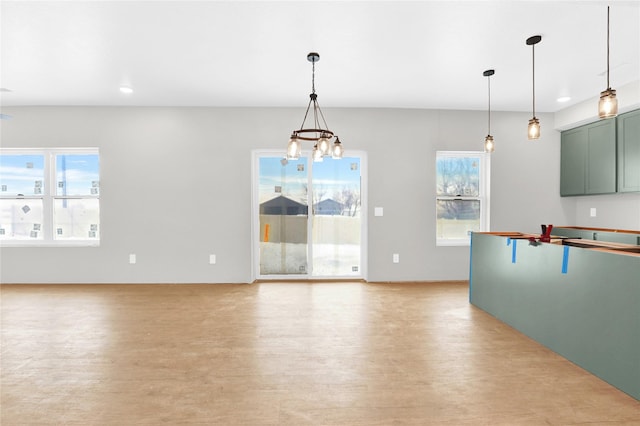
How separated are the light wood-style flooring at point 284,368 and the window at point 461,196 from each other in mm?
1754

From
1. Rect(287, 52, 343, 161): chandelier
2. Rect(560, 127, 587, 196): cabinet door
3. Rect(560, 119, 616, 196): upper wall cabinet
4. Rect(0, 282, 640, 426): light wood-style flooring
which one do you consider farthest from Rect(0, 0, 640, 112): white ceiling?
Rect(0, 282, 640, 426): light wood-style flooring

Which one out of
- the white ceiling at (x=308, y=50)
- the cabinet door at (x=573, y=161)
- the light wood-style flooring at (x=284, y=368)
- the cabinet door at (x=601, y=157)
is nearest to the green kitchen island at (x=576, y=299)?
the light wood-style flooring at (x=284, y=368)

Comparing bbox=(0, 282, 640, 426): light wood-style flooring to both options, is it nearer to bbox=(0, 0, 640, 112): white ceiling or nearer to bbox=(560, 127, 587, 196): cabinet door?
bbox=(0, 0, 640, 112): white ceiling

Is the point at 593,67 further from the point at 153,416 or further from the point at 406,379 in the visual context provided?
the point at 153,416

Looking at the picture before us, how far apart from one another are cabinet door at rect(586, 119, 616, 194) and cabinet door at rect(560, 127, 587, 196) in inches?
3.9

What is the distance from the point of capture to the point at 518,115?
207 inches

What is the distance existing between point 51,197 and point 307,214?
4202 millimetres

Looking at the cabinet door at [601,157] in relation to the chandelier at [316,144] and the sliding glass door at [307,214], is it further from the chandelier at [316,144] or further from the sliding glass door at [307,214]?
the chandelier at [316,144]

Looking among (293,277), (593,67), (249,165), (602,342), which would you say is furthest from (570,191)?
(249,165)

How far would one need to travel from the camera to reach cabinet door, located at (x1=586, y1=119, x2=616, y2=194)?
14.6 ft

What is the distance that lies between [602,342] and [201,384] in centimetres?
287

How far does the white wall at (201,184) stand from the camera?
5.03m

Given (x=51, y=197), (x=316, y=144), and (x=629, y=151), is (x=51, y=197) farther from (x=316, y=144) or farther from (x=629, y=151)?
(x=629, y=151)

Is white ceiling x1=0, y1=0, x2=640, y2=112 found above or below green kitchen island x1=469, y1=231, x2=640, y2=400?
Result: above
